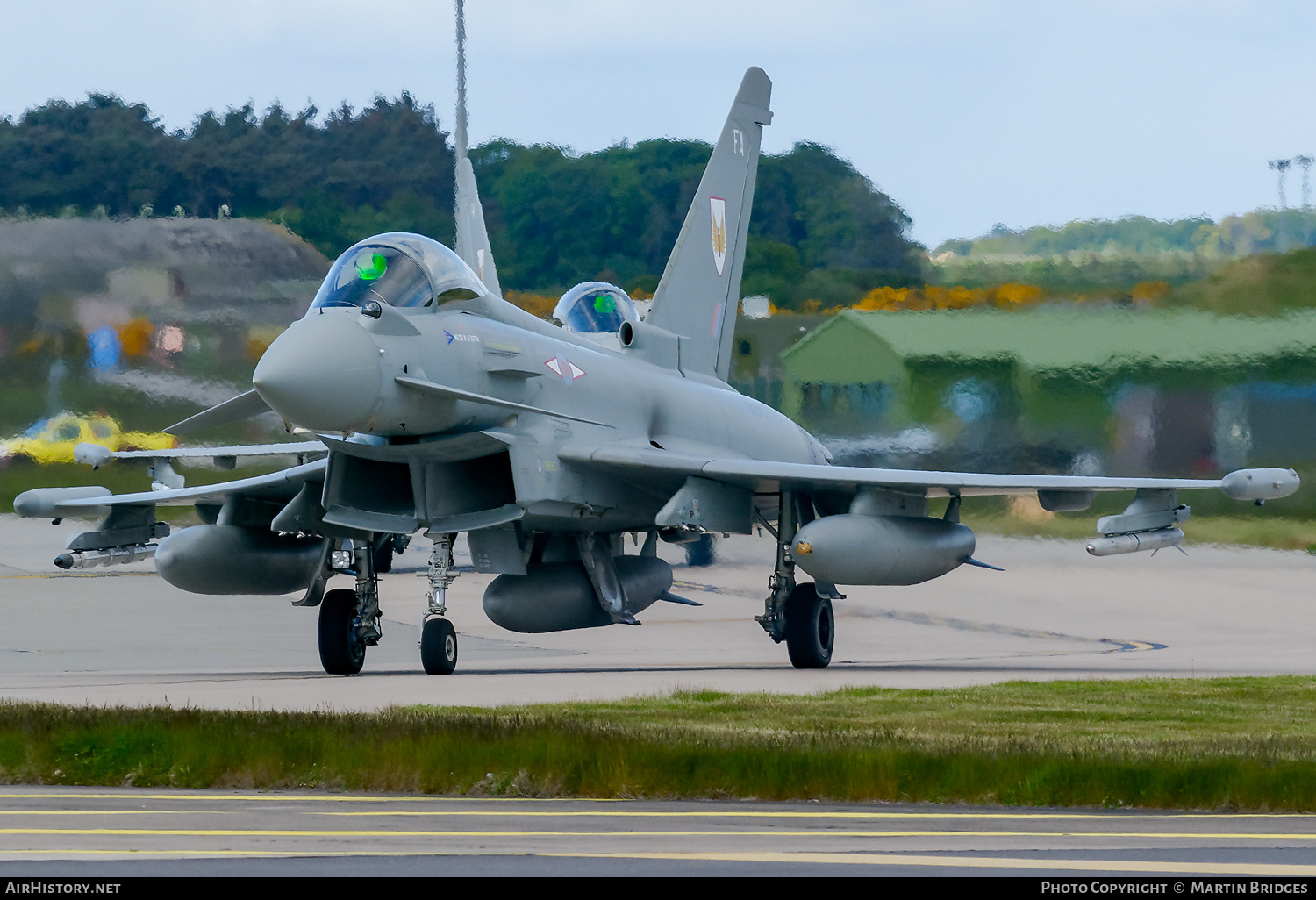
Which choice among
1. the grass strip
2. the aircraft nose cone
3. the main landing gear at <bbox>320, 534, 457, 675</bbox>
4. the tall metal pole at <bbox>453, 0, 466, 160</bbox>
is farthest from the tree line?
the grass strip

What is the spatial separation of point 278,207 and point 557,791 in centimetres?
2365

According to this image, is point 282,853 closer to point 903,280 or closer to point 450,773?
point 450,773

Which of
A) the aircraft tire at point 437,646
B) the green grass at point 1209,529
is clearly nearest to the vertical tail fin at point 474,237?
the green grass at point 1209,529

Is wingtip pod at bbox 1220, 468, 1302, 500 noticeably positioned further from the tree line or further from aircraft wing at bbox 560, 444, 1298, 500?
the tree line

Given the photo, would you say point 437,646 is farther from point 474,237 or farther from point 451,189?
point 451,189

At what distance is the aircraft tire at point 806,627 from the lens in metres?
16.9

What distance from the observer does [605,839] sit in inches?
250

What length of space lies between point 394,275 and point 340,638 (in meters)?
3.11

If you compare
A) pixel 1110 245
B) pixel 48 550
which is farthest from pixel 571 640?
pixel 48 550

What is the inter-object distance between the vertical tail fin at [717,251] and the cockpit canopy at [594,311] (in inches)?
20.8

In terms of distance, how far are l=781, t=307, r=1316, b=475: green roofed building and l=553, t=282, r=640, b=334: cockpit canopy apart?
508 cm

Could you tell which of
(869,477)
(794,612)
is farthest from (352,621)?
(869,477)

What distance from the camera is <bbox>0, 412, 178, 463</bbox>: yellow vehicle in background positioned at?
24.7m
